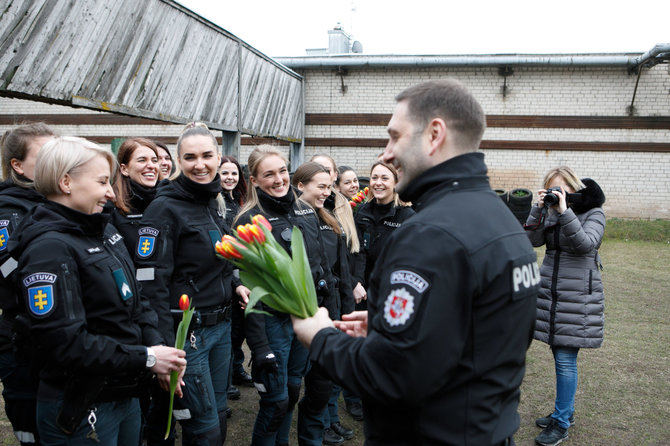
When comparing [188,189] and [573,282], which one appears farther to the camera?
[573,282]

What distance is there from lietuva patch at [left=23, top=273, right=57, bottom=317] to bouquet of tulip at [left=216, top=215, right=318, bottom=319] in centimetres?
68

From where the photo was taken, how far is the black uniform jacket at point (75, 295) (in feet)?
6.24

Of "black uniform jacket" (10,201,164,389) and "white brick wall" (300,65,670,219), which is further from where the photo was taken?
"white brick wall" (300,65,670,219)

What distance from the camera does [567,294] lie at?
380cm

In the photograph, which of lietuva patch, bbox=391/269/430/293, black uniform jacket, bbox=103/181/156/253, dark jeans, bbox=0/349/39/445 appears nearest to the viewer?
lietuva patch, bbox=391/269/430/293

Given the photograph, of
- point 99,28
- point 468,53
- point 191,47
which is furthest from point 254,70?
point 468,53

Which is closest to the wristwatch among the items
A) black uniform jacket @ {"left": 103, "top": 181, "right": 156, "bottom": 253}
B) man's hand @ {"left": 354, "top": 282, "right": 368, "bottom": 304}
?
black uniform jacket @ {"left": 103, "top": 181, "right": 156, "bottom": 253}

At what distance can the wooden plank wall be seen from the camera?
4855 mm

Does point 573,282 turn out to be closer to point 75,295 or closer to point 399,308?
point 399,308

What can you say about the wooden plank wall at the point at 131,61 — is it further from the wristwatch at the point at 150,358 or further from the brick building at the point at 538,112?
the brick building at the point at 538,112

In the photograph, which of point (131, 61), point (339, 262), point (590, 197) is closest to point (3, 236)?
point (339, 262)

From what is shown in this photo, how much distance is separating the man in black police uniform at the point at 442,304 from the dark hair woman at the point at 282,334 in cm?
160

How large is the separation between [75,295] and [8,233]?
101cm

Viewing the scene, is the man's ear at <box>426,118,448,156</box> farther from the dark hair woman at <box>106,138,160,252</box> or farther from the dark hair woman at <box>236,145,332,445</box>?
the dark hair woman at <box>106,138,160,252</box>
